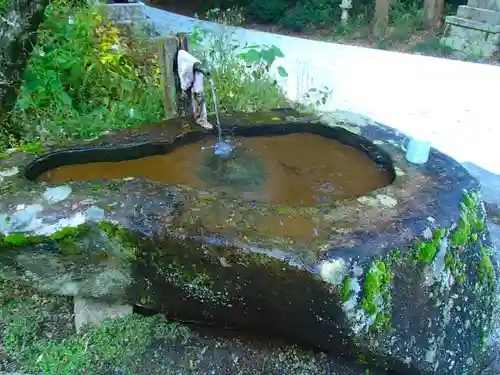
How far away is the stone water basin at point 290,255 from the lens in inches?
78.2

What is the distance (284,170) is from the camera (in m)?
3.04

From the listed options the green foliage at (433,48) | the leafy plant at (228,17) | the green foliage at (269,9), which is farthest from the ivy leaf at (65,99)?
the green foliage at (269,9)

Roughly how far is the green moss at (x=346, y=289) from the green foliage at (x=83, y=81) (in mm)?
2726

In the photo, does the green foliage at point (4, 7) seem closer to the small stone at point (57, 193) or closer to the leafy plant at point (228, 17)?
the small stone at point (57, 193)

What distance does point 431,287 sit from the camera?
7.09ft

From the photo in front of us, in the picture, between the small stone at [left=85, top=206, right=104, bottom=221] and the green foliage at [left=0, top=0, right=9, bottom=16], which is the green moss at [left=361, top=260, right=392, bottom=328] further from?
the green foliage at [left=0, top=0, right=9, bottom=16]

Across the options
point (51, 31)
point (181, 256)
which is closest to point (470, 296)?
point (181, 256)

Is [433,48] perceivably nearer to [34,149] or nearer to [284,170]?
[284,170]

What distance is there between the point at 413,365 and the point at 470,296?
50cm

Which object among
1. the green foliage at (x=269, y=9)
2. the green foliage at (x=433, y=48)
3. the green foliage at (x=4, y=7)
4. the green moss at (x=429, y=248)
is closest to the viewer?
the green moss at (x=429, y=248)

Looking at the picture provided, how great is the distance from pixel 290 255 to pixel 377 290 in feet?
1.28

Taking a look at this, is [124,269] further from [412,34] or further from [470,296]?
[412,34]

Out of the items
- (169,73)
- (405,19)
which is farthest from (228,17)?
(169,73)

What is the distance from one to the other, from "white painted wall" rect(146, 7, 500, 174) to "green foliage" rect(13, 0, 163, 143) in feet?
4.77
